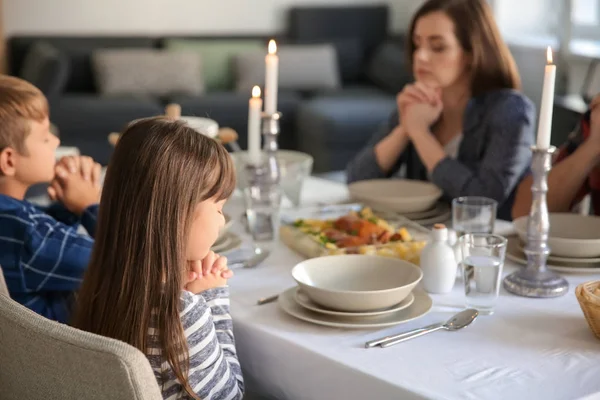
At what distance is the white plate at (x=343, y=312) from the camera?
151 centimetres

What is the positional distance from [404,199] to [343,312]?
2.38 ft

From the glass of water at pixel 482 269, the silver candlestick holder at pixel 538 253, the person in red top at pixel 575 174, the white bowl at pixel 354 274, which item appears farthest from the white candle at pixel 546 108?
the person in red top at pixel 575 174

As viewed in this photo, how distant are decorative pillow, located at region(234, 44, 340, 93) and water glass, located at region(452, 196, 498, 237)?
425cm

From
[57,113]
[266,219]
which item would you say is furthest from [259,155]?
[57,113]

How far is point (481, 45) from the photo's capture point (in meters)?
2.49

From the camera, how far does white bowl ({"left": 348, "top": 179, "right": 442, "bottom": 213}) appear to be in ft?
7.25

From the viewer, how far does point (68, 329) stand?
3.61ft

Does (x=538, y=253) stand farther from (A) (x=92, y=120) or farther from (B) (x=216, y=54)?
(B) (x=216, y=54)

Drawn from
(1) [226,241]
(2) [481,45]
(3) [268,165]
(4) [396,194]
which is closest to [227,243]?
(1) [226,241]

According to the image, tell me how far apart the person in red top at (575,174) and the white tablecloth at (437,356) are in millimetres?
546

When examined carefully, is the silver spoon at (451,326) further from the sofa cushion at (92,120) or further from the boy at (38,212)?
the sofa cushion at (92,120)

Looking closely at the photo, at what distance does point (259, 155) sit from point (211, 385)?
0.81 m

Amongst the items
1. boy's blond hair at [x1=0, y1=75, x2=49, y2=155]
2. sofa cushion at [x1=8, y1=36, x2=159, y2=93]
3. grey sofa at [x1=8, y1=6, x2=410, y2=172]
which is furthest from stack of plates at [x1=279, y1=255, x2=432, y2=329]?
sofa cushion at [x1=8, y1=36, x2=159, y2=93]

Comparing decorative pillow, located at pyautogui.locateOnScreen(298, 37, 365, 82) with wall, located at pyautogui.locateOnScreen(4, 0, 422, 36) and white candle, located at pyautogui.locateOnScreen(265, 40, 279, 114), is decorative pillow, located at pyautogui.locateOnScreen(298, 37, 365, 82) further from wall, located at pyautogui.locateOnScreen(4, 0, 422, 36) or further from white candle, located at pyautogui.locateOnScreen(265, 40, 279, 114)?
white candle, located at pyautogui.locateOnScreen(265, 40, 279, 114)
